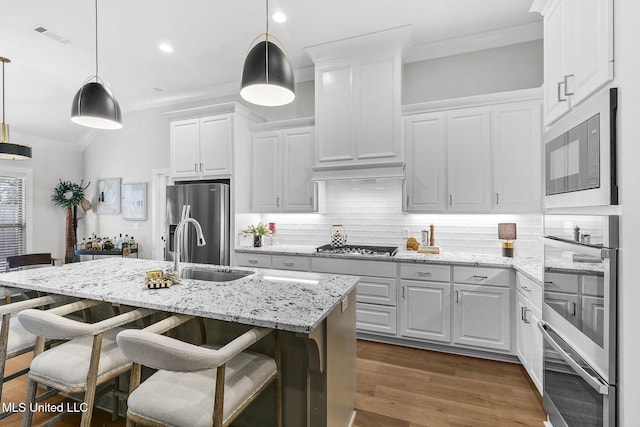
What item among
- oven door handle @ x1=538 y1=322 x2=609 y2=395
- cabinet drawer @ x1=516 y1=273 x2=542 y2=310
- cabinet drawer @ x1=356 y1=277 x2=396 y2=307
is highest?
cabinet drawer @ x1=516 y1=273 x2=542 y2=310

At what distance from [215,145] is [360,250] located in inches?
90.4

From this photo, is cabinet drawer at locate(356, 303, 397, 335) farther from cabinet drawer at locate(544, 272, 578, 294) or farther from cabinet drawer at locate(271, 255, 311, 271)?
cabinet drawer at locate(544, 272, 578, 294)

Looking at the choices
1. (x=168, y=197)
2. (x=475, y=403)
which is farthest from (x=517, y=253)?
(x=168, y=197)

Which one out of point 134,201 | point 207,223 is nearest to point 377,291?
point 207,223

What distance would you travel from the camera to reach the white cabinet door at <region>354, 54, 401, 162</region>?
335 centimetres

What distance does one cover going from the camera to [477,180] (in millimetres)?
3137

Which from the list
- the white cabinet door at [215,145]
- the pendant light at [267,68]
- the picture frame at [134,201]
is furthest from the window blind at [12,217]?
the pendant light at [267,68]

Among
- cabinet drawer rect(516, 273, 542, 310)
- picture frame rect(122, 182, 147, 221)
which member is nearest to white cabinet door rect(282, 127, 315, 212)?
cabinet drawer rect(516, 273, 542, 310)

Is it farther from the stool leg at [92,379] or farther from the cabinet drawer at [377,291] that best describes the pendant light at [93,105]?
the cabinet drawer at [377,291]

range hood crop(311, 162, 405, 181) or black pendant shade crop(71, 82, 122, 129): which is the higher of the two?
black pendant shade crop(71, 82, 122, 129)

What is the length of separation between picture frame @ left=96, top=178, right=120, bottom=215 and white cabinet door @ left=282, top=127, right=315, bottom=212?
3620mm

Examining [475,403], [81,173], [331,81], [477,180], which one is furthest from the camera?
[81,173]

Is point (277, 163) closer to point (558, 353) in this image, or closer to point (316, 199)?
point (316, 199)

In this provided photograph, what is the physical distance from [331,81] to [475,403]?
11.1 ft
